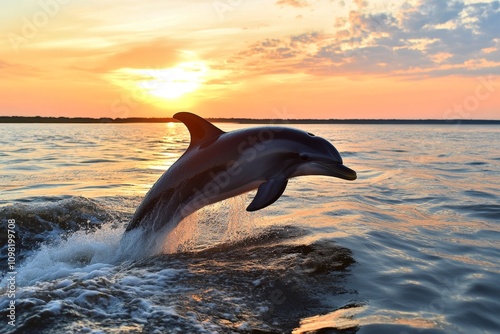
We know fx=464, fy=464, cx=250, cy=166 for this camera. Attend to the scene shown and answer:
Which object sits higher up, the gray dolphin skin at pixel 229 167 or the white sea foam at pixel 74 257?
the gray dolphin skin at pixel 229 167

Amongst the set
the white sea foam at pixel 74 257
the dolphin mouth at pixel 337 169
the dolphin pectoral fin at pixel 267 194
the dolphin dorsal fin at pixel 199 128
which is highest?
the dolphin dorsal fin at pixel 199 128

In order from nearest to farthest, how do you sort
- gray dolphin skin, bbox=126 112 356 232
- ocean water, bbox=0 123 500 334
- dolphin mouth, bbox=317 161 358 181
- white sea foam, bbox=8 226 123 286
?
ocean water, bbox=0 123 500 334
white sea foam, bbox=8 226 123 286
gray dolphin skin, bbox=126 112 356 232
dolphin mouth, bbox=317 161 358 181

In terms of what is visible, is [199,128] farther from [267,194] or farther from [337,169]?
[337,169]

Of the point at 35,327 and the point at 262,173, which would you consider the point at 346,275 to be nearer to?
the point at 262,173

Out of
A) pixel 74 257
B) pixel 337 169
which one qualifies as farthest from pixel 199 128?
pixel 74 257

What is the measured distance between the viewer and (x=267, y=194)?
721cm

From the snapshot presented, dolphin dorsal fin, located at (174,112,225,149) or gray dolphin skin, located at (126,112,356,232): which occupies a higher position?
dolphin dorsal fin, located at (174,112,225,149)

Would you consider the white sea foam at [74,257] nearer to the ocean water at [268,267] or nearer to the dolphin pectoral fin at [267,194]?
the ocean water at [268,267]

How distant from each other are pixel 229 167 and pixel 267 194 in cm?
81

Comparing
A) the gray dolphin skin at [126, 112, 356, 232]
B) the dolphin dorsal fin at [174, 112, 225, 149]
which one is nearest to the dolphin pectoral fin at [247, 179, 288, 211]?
the gray dolphin skin at [126, 112, 356, 232]

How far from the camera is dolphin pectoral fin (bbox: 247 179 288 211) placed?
7023mm

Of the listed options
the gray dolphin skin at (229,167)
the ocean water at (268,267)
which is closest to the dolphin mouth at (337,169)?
the gray dolphin skin at (229,167)

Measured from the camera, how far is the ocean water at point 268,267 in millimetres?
4848

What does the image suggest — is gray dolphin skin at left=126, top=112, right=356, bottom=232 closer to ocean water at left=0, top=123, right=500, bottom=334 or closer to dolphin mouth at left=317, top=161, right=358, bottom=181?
dolphin mouth at left=317, top=161, right=358, bottom=181
